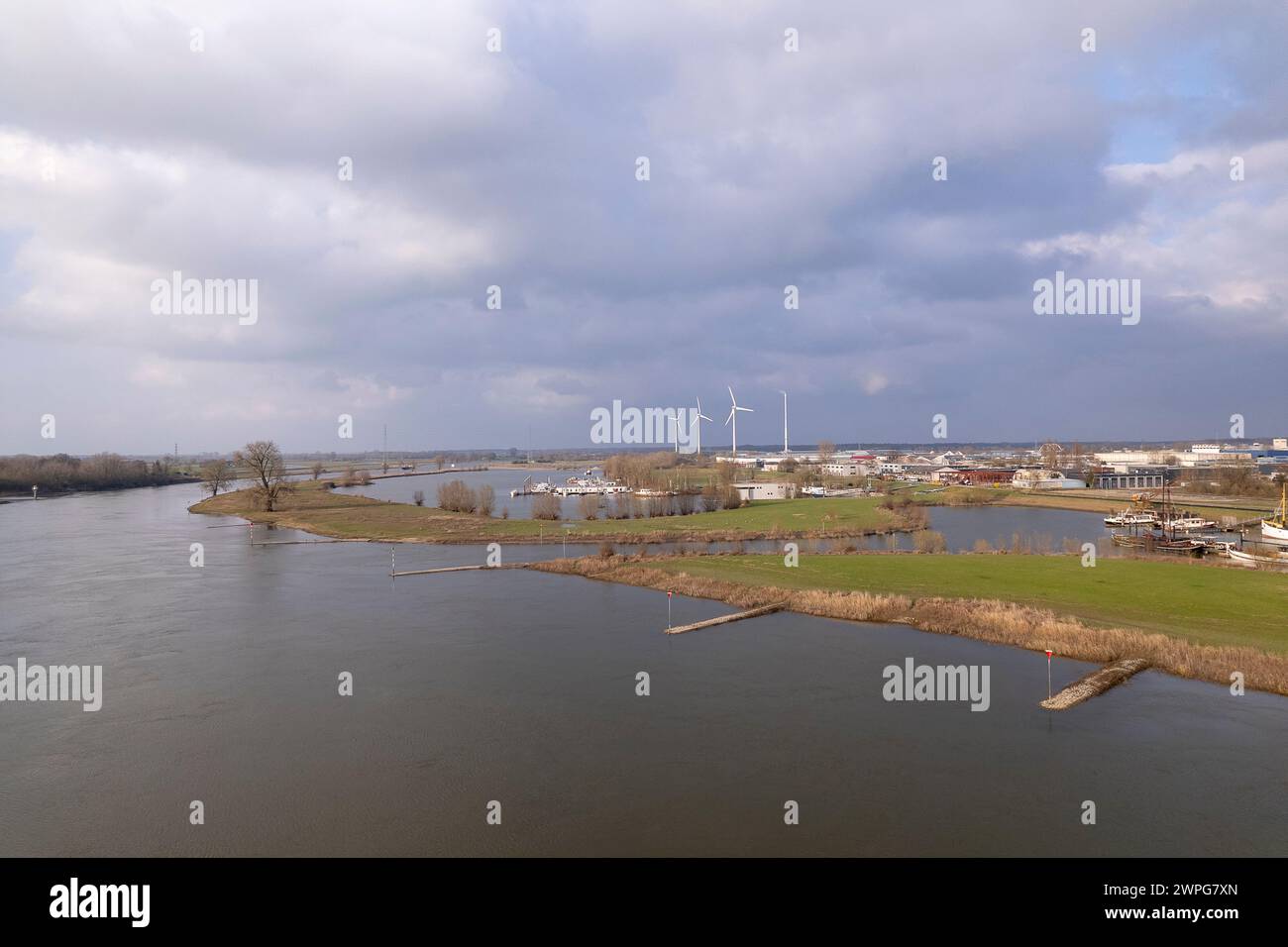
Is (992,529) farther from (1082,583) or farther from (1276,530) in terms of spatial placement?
(1082,583)

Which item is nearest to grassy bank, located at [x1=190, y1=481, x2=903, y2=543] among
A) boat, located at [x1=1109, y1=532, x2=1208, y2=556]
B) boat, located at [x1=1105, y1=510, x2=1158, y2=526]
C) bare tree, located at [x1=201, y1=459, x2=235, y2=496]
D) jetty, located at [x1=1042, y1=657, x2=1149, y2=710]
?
boat, located at [x1=1109, y1=532, x2=1208, y2=556]

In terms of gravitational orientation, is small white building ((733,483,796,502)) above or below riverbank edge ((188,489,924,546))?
above

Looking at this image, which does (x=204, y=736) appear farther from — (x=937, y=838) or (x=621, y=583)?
(x=621, y=583)

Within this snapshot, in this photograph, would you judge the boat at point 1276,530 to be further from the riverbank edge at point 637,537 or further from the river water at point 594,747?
the river water at point 594,747

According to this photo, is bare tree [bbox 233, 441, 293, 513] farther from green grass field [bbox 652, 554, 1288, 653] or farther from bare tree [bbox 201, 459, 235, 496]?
green grass field [bbox 652, 554, 1288, 653]

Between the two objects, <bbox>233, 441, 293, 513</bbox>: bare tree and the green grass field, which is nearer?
the green grass field
